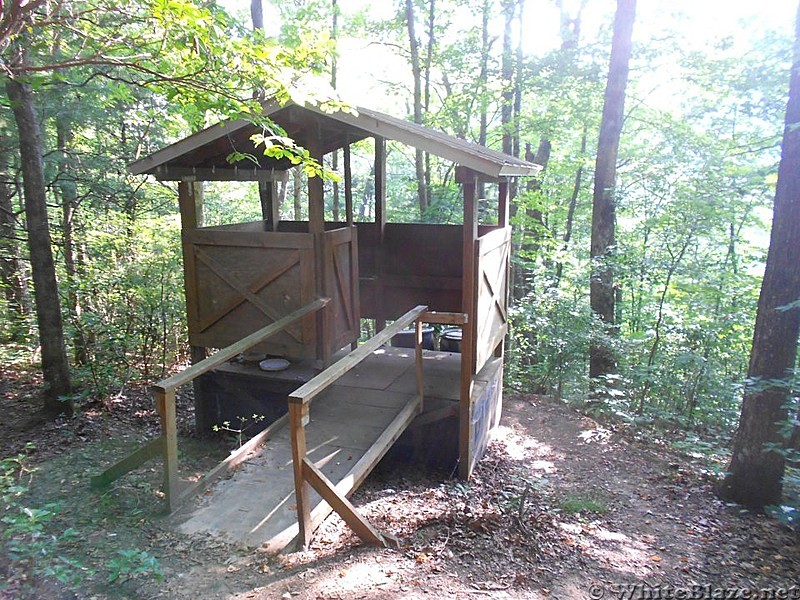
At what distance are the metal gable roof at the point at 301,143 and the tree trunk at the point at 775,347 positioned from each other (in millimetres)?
2550

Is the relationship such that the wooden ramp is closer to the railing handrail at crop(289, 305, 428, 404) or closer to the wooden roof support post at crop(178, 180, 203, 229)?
the railing handrail at crop(289, 305, 428, 404)

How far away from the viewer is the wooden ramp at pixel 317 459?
401 cm

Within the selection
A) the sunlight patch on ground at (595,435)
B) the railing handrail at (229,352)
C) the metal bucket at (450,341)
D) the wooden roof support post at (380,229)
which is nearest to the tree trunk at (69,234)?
the railing handrail at (229,352)

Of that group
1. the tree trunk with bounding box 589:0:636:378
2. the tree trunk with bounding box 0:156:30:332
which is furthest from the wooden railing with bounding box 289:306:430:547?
the tree trunk with bounding box 0:156:30:332

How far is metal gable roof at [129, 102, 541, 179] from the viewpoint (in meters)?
5.36

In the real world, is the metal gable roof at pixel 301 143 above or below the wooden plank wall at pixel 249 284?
above

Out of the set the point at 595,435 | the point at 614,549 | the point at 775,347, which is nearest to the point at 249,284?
the point at 614,549

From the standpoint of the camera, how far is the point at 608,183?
9.81 metres

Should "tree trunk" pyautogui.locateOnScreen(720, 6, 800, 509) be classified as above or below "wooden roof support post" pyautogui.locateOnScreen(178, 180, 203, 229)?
below

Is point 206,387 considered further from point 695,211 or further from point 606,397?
point 695,211

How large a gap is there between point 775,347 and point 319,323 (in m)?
4.75

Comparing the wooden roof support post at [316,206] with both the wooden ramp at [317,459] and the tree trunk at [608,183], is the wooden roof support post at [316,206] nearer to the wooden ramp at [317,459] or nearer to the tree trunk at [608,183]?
the wooden ramp at [317,459]

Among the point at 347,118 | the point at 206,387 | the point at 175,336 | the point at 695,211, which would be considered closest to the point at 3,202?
the point at 175,336

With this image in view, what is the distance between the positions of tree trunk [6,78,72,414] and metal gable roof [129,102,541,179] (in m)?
1.26
